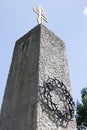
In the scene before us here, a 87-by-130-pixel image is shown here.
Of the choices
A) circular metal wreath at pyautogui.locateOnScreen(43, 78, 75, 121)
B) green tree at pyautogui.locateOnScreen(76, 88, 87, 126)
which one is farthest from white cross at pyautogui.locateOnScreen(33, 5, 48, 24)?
green tree at pyautogui.locateOnScreen(76, 88, 87, 126)

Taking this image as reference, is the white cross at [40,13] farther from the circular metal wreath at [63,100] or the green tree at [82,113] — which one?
the green tree at [82,113]

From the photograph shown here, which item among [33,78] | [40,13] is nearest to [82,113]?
[40,13]

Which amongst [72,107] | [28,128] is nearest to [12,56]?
[72,107]

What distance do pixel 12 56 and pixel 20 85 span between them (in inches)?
64.6

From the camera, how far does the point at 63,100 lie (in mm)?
7961

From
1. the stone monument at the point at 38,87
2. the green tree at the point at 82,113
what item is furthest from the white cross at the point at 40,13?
the green tree at the point at 82,113

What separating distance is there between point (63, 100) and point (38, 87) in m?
0.96

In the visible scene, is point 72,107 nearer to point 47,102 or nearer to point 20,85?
point 47,102

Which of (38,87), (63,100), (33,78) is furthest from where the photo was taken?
(63,100)

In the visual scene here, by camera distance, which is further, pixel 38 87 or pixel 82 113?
pixel 82 113

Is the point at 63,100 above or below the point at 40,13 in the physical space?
below

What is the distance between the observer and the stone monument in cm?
711

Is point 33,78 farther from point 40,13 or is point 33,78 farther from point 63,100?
point 40,13

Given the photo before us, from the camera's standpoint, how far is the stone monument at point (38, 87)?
711 centimetres
